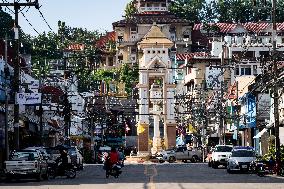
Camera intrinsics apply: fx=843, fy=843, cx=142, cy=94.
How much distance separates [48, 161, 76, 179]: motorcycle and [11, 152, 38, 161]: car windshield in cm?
329

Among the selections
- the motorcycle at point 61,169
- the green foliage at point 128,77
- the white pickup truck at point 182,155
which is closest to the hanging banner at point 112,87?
A: the green foliage at point 128,77

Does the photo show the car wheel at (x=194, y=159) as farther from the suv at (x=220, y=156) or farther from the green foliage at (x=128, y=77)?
the green foliage at (x=128, y=77)

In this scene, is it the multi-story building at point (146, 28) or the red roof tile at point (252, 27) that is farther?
the multi-story building at point (146, 28)

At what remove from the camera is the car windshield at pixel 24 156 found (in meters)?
43.1

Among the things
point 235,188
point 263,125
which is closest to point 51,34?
point 263,125

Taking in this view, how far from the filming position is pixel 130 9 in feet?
570

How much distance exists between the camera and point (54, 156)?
53.5 meters

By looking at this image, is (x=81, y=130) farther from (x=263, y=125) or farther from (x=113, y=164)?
(x=113, y=164)

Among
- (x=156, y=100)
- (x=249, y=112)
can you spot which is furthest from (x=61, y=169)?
(x=156, y=100)

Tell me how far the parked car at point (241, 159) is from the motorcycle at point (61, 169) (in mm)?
10325

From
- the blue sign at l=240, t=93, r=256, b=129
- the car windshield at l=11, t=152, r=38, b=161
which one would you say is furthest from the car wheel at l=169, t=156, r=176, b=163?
the car windshield at l=11, t=152, r=38, b=161

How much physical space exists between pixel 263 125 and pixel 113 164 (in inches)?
1424

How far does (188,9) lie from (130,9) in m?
16.1

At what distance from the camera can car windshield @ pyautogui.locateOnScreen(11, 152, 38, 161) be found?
43125 mm
